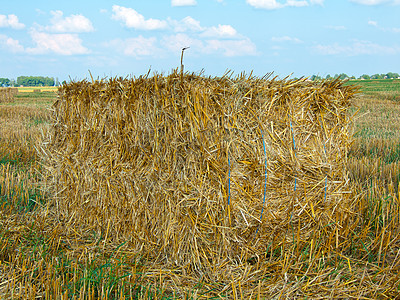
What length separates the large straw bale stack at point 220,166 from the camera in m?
3.49

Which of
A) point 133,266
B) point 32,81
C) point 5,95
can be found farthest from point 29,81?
point 133,266

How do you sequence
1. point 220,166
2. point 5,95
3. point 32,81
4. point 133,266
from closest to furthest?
point 220,166
point 133,266
point 5,95
point 32,81

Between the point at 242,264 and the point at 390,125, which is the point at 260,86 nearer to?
the point at 242,264

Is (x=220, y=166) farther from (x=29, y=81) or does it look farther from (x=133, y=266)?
(x=29, y=81)

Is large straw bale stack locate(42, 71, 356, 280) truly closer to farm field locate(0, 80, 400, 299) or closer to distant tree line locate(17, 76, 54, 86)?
farm field locate(0, 80, 400, 299)

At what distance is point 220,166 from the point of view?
3455 millimetres

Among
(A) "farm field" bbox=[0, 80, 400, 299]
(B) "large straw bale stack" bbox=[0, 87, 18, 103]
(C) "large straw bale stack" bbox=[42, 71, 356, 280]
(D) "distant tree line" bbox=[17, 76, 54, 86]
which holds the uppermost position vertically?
(D) "distant tree line" bbox=[17, 76, 54, 86]

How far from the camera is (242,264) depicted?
3.54 meters

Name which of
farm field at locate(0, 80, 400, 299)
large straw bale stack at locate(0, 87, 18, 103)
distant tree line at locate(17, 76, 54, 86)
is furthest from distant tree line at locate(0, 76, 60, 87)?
farm field at locate(0, 80, 400, 299)

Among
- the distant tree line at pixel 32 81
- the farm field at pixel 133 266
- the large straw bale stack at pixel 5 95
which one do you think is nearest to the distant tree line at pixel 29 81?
the distant tree line at pixel 32 81

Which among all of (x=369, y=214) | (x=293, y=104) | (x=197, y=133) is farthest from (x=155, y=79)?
(x=369, y=214)

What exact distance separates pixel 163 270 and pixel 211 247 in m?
0.54

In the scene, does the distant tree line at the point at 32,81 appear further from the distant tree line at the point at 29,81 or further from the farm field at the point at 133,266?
the farm field at the point at 133,266

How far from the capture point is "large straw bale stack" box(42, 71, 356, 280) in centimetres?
349
